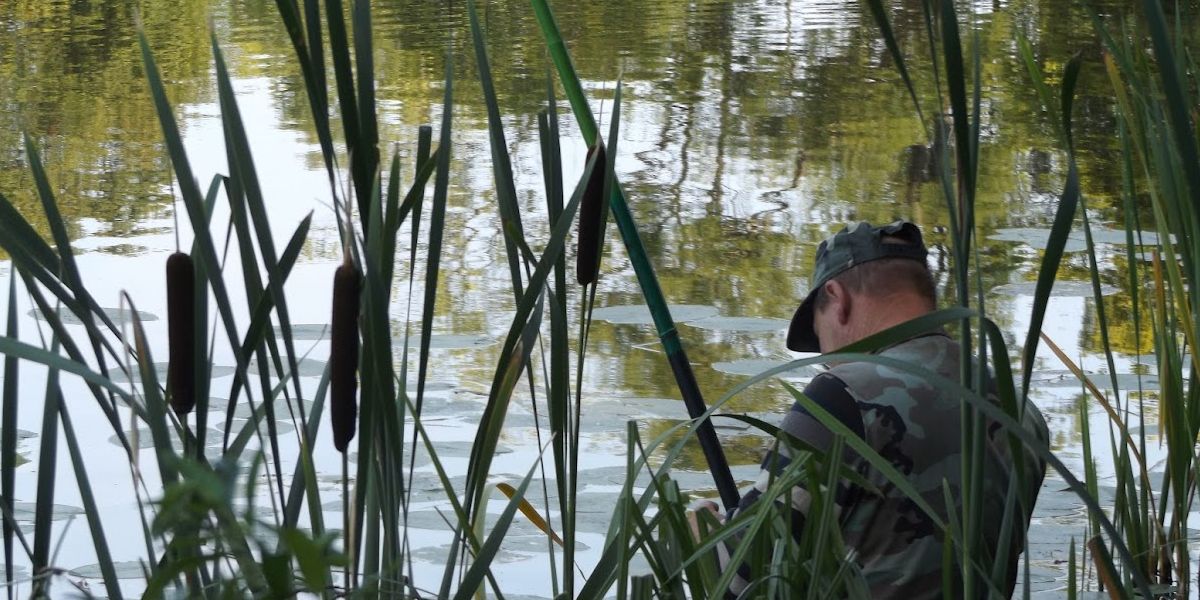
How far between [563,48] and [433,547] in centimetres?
263

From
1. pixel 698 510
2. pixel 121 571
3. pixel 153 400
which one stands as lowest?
pixel 121 571

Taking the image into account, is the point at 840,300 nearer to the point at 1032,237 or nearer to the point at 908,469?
the point at 908,469

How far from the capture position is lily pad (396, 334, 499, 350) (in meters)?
5.59

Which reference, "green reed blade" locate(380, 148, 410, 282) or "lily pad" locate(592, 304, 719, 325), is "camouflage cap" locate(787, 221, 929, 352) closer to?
"green reed blade" locate(380, 148, 410, 282)

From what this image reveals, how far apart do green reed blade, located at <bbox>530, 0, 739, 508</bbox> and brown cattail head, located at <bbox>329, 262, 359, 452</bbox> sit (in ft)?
1.42

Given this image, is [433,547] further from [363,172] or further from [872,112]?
[872,112]

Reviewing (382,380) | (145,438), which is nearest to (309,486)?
(382,380)

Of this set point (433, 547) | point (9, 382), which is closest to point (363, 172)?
point (9, 382)

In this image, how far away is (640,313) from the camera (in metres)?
5.91

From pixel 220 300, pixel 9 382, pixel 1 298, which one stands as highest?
pixel 220 300

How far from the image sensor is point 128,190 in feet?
26.7

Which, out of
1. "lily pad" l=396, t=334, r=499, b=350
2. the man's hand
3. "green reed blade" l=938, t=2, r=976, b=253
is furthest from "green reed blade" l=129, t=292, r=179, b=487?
"lily pad" l=396, t=334, r=499, b=350

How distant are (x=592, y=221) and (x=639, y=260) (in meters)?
0.41

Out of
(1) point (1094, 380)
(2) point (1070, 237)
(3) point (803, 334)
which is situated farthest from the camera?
(2) point (1070, 237)
